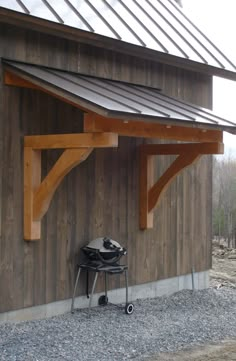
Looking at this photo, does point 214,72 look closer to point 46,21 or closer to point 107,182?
point 107,182

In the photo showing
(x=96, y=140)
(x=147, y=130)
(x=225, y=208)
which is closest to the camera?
(x=96, y=140)

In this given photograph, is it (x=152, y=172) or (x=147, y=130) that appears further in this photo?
(x=152, y=172)

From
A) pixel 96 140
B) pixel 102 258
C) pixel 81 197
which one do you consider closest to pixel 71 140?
pixel 96 140

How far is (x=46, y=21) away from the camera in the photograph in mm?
6516

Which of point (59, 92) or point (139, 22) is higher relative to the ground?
point (139, 22)

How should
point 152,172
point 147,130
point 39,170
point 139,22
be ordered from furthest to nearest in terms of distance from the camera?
point 152,172
point 139,22
point 147,130
point 39,170

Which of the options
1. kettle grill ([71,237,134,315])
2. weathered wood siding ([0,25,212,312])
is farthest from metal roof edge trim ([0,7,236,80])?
kettle grill ([71,237,134,315])

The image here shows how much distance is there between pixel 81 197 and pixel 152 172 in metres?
1.34

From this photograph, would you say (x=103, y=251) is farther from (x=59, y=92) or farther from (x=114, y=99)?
(x=59, y=92)

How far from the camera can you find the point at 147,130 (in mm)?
7035

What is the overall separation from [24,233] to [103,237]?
134 cm

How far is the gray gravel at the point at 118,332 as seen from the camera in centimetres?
596

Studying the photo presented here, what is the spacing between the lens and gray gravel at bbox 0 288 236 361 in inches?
235

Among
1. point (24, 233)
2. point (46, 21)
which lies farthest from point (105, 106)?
point (24, 233)
